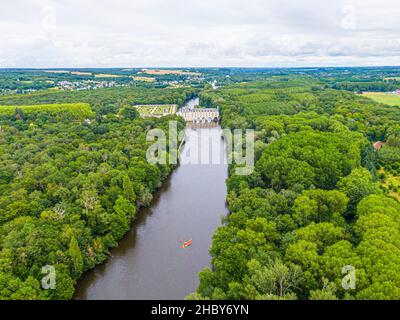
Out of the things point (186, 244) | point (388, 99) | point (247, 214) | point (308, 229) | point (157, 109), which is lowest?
point (186, 244)

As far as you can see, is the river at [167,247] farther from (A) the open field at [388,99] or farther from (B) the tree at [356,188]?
(A) the open field at [388,99]

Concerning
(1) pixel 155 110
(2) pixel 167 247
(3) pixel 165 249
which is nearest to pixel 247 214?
(2) pixel 167 247

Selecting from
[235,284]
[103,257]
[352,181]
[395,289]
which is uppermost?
[352,181]

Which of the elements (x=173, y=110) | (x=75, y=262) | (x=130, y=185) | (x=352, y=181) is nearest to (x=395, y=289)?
(x=352, y=181)

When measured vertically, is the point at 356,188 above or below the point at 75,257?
above

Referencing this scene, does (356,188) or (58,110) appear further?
(58,110)

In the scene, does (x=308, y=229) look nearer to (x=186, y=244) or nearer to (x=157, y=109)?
(x=186, y=244)
